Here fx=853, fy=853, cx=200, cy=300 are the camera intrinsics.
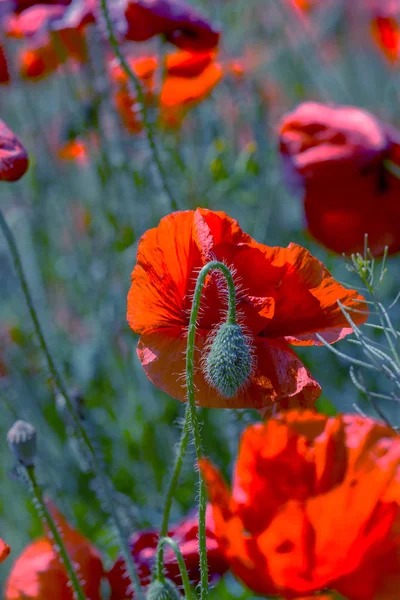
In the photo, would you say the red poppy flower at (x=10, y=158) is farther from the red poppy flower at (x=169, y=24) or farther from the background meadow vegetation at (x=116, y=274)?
the background meadow vegetation at (x=116, y=274)

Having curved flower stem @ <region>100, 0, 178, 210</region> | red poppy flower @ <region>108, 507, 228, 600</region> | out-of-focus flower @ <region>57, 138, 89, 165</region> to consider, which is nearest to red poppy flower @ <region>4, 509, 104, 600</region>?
red poppy flower @ <region>108, 507, 228, 600</region>

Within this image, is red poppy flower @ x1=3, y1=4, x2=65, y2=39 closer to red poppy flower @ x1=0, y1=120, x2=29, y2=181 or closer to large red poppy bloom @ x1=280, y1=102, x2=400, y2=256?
large red poppy bloom @ x1=280, y1=102, x2=400, y2=256

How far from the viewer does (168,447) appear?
5.73ft

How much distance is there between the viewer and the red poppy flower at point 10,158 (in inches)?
30.1

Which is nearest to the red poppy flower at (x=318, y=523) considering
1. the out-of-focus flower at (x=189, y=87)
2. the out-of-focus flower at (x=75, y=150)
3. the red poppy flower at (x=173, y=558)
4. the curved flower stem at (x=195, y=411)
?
the curved flower stem at (x=195, y=411)

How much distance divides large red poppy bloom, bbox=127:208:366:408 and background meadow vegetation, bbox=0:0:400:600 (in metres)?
0.65

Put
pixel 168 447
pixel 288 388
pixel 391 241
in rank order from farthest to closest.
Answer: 1. pixel 168 447
2. pixel 391 241
3. pixel 288 388

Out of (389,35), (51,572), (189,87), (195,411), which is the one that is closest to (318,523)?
(195,411)

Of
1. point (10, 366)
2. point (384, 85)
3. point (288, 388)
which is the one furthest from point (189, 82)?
point (384, 85)

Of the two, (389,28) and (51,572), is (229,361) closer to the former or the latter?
(51,572)

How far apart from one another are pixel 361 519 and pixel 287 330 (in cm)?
22

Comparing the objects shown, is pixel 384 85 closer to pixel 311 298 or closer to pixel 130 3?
pixel 130 3

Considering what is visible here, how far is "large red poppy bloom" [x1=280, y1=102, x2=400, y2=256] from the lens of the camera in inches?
51.4

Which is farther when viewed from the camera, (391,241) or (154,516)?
(154,516)
